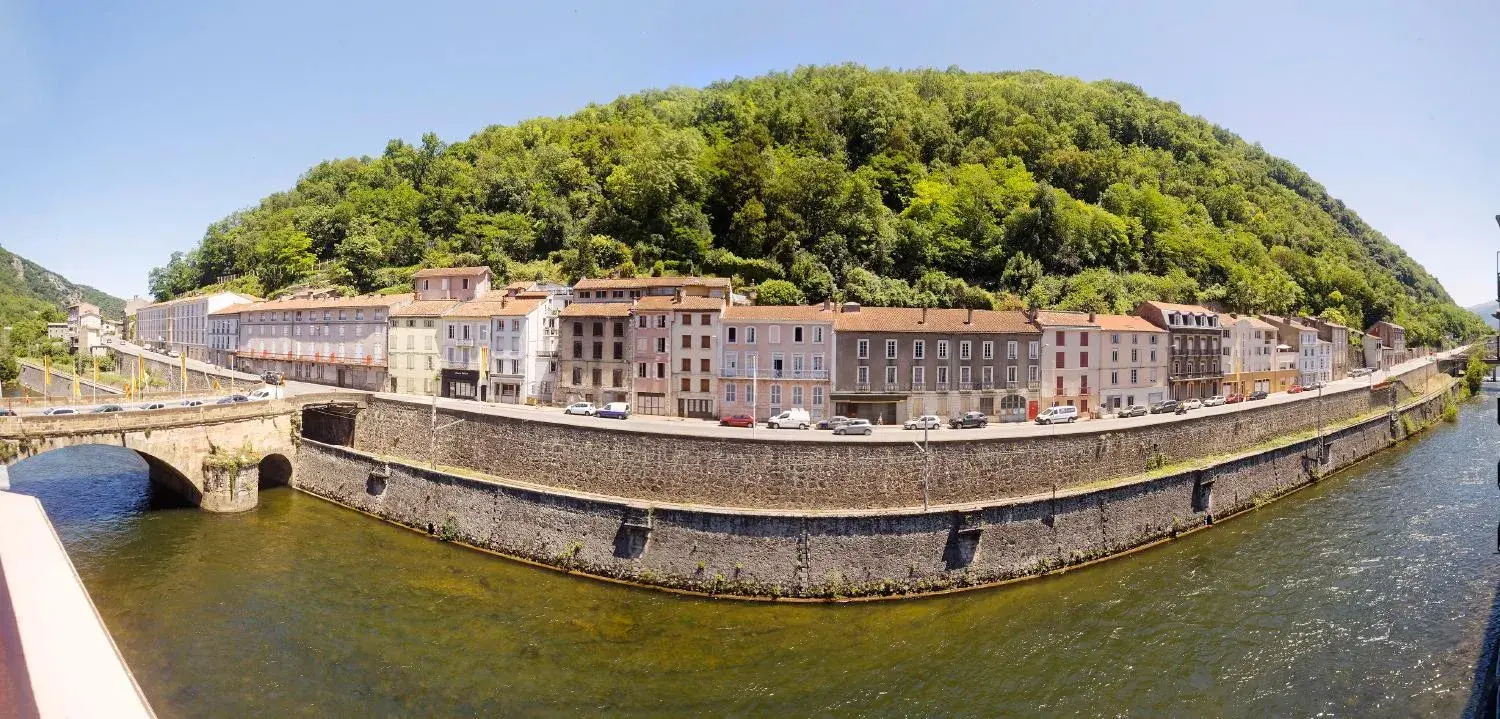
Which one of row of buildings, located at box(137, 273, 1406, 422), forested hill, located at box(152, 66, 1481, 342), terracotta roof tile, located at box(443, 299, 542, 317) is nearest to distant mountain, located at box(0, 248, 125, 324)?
forested hill, located at box(152, 66, 1481, 342)

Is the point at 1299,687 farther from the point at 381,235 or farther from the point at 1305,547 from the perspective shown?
the point at 381,235

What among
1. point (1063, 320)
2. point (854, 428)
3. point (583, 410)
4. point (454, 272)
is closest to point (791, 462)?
point (854, 428)

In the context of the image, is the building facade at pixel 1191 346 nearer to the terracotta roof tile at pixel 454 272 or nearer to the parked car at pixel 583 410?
the parked car at pixel 583 410

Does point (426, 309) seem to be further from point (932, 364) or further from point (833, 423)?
point (932, 364)

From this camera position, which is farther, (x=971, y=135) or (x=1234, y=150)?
(x=1234, y=150)

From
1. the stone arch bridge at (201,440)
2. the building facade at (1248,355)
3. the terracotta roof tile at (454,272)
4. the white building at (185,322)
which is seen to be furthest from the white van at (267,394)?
the building facade at (1248,355)

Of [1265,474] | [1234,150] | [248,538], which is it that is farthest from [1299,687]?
[1234,150]
